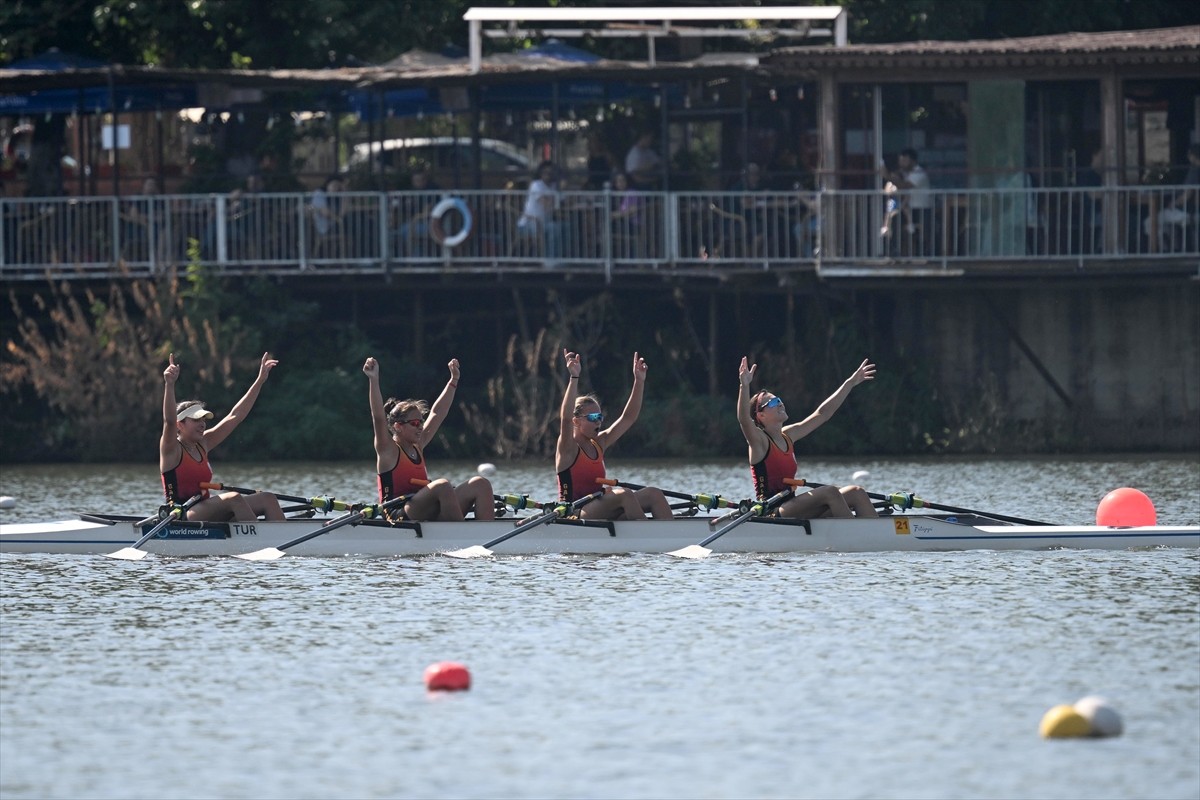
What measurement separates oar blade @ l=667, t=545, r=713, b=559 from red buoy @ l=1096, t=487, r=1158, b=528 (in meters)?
Result: 3.87

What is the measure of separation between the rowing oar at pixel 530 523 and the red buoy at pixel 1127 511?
4.82 metres

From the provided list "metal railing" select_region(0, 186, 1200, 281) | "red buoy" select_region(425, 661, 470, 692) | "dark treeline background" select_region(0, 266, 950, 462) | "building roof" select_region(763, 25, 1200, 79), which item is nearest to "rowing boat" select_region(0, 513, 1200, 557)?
"red buoy" select_region(425, 661, 470, 692)

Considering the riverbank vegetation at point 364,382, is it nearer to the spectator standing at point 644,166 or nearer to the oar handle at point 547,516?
the spectator standing at point 644,166

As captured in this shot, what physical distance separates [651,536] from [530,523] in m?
1.13

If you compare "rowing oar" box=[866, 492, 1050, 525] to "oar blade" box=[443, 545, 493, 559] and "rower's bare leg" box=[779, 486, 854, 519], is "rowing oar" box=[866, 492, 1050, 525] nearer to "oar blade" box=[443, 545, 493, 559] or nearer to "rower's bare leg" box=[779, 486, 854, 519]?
"rower's bare leg" box=[779, 486, 854, 519]

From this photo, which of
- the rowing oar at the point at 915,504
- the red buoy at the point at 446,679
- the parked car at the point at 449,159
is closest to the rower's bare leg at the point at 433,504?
the rowing oar at the point at 915,504

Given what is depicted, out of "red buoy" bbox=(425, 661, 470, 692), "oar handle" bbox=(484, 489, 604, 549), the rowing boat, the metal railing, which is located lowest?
"red buoy" bbox=(425, 661, 470, 692)

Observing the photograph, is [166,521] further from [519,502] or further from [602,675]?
[602,675]

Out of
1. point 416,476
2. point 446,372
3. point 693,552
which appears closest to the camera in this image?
point 693,552

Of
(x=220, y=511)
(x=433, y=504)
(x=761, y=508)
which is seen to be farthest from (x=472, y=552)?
(x=761, y=508)

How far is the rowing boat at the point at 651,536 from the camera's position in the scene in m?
19.6

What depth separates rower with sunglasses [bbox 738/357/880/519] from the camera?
63.9 feet

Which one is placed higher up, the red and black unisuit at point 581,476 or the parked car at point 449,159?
the parked car at point 449,159

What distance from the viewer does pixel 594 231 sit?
30.8 metres
